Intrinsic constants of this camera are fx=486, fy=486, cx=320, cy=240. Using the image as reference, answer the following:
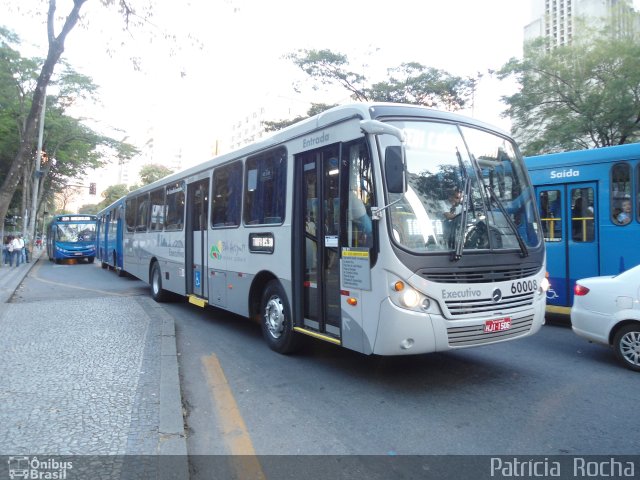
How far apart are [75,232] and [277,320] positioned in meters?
26.6

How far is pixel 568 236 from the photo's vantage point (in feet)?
28.2

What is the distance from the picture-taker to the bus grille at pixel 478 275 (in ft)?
15.4

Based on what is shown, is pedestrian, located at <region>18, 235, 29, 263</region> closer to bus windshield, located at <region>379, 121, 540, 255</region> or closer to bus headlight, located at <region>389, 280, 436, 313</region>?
bus windshield, located at <region>379, 121, 540, 255</region>

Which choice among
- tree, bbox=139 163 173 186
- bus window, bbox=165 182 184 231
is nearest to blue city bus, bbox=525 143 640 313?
bus window, bbox=165 182 184 231

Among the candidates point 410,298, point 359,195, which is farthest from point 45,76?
point 410,298

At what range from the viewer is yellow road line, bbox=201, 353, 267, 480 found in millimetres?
3500

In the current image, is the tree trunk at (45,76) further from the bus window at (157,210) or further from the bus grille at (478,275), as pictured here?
the bus grille at (478,275)

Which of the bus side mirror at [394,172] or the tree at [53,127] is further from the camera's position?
the tree at [53,127]

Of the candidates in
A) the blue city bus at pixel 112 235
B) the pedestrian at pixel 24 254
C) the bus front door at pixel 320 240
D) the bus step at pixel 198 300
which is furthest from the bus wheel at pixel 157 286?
the pedestrian at pixel 24 254

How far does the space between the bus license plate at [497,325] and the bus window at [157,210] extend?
8.61 m

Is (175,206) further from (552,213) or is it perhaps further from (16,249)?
(16,249)

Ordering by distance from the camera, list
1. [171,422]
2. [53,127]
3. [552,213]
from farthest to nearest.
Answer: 1. [53,127]
2. [552,213]
3. [171,422]

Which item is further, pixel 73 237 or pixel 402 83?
pixel 73 237

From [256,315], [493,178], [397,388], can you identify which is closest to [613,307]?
[493,178]
